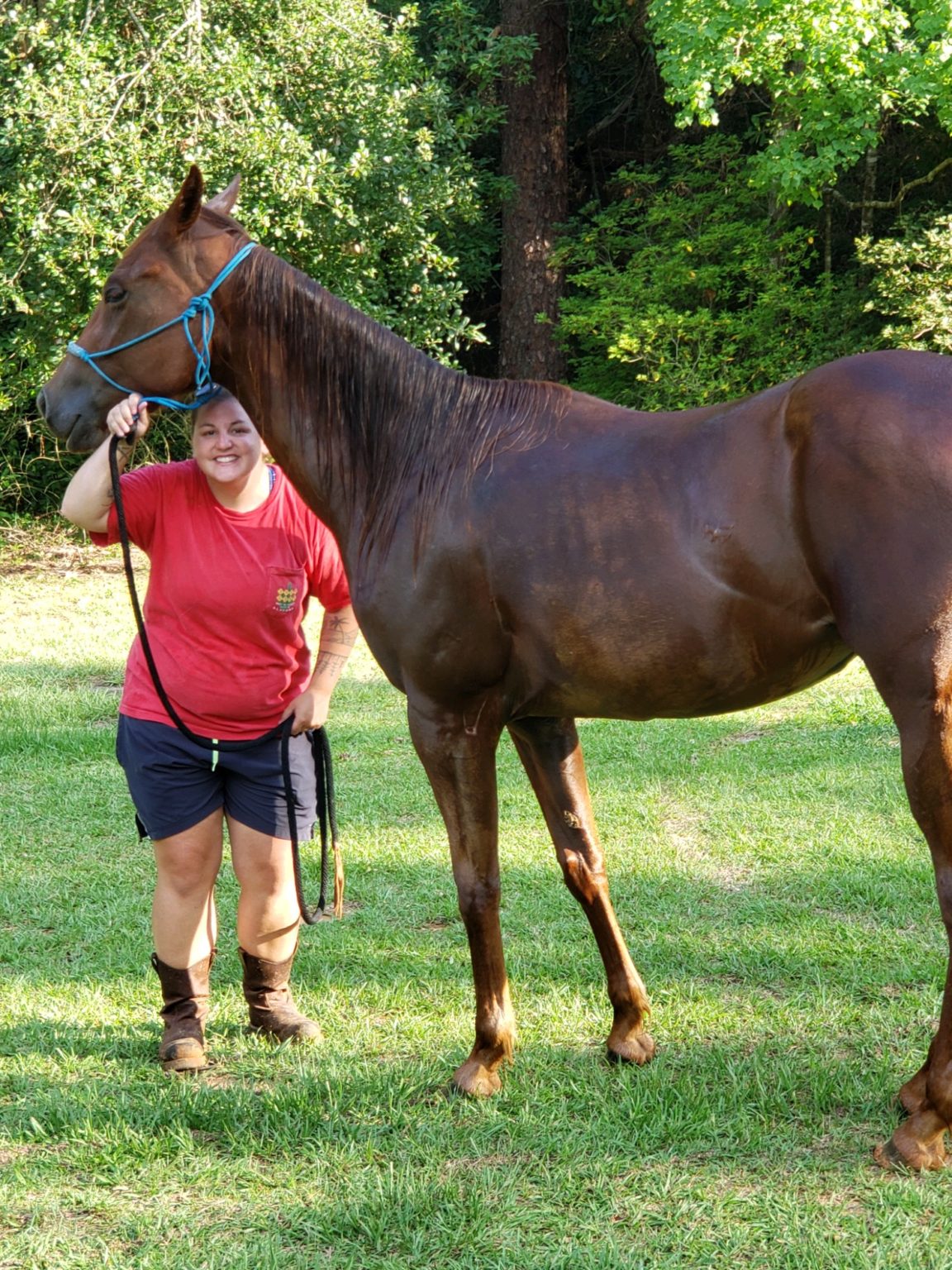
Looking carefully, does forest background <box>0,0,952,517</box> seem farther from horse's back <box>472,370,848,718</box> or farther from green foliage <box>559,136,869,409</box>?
horse's back <box>472,370,848,718</box>

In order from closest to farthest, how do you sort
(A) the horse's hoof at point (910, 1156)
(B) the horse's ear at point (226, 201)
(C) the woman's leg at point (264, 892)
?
(A) the horse's hoof at point (910, 1156) < (B) the horse's ear at point (226, 201) < (C) the woman's leg at point (264, 892)

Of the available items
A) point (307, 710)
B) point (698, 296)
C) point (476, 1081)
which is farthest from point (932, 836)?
point (698, 296)

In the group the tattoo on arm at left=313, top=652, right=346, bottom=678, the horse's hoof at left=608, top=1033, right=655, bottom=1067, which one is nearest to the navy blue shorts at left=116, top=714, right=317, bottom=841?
the tattoo on arm at left=313, top=652, right=346, bottom=678

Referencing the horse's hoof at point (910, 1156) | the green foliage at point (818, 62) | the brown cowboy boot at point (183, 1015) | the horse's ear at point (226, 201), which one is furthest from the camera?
the green foliage at point (818, 62)

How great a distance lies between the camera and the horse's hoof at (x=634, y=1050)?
10.8 feet

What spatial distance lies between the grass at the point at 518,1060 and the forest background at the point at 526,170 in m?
6.76

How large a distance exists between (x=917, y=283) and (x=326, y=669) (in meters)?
10.2

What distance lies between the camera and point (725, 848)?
5094 mm

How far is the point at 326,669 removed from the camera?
355cm

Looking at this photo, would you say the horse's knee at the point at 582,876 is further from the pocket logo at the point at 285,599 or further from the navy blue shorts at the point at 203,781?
the pocket logo at the point at 285,599

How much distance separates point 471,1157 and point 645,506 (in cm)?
161

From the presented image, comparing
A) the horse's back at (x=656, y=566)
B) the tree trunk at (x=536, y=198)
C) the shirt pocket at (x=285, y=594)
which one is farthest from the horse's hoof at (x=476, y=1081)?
the tree trunk at (x=536, y=198)

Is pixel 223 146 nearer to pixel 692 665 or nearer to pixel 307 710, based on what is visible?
pixel 307 710

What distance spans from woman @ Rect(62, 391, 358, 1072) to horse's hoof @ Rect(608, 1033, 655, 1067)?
35.5 inches
